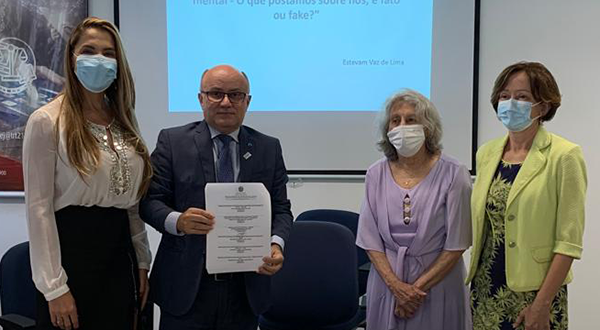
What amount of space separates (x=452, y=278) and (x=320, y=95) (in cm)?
Answer: 195

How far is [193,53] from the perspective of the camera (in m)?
3.68

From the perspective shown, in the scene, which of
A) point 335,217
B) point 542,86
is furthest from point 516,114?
point 335,217

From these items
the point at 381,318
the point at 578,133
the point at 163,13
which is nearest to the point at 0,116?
the point at 163,13

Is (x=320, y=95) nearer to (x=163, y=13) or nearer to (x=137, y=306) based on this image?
(x=163, y=13)

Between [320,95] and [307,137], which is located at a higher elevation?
[320,95]

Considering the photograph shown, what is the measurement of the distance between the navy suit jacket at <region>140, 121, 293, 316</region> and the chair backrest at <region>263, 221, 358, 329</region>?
0.71m

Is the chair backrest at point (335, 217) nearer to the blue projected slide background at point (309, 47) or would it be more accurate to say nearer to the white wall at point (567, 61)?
the blue projected slide background at point (309, 47)

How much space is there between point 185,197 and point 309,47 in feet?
7.20

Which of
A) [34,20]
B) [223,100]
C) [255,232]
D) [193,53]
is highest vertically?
[34,20]

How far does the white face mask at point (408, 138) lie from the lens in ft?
6.71

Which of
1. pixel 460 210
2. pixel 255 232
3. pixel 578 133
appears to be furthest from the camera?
pixel 578 133

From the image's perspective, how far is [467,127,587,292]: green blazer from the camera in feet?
5.70

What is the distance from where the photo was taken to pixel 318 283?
252 centimetres

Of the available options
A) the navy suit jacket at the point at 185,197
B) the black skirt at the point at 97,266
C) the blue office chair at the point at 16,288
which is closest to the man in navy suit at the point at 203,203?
the navy suit jacket at the point at 185,197
